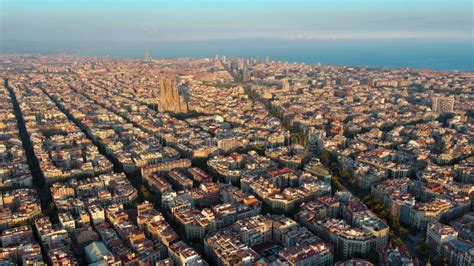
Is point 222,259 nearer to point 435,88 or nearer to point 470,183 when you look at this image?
point 470,183

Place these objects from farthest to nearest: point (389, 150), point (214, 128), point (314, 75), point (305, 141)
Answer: point (314, 75)
point (214, 128)
point (305, 141)
point (389, 150)

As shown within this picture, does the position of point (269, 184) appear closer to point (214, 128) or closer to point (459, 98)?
point (214, 128)

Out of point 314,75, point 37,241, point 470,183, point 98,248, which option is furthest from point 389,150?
point 314,75

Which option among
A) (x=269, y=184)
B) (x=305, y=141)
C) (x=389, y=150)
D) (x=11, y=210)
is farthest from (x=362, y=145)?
(x=11, y=210)

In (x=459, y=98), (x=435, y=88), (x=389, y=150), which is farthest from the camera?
(x=435, y=88)

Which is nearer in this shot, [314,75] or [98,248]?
[98,248]

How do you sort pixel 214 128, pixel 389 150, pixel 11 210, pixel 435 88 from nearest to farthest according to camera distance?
pixel 11 210 → pixel 389 150 → pixel 214 128 → pixel 435 88

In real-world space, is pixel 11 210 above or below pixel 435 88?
below

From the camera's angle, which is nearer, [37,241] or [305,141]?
[37,241]

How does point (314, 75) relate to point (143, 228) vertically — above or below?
above
